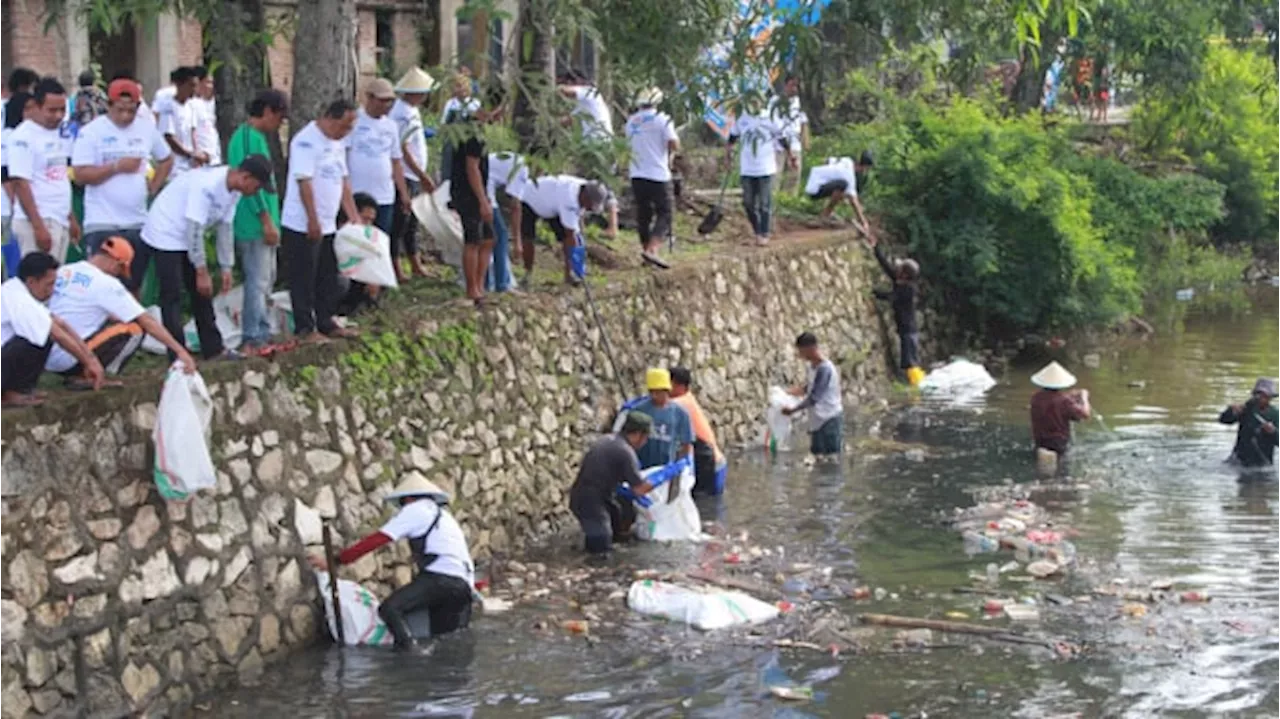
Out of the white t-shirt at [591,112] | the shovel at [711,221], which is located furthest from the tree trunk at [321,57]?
the shovel at [711,221]

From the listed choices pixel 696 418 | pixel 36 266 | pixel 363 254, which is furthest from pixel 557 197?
pixel 36 266

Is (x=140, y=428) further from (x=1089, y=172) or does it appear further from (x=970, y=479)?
(x=1089, y=172)

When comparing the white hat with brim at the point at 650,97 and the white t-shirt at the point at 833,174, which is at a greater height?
the white hat with brim at the point at 650,97

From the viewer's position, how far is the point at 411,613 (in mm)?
12258

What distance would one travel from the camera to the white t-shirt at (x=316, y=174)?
12.9 metres

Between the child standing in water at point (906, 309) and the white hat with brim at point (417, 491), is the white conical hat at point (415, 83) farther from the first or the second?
the child standing in water at point (906, 309)

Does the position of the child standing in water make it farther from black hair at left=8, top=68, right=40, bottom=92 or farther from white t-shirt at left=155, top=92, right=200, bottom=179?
black hair at left=8, top=68, right=40, bottom=92

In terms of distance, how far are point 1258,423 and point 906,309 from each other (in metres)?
7.50

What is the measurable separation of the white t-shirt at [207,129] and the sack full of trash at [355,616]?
17.3 ft

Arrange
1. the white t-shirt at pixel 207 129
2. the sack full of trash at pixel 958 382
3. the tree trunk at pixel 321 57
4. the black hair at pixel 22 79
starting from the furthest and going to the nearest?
the sack full of trash at pixel 958 382, the white t-shirt at pixel 207 129, the tree trunk at pixel 321 57, the black hair at pixel 22 79

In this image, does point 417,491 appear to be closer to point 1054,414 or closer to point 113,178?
point 113,178

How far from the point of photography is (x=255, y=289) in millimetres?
13008


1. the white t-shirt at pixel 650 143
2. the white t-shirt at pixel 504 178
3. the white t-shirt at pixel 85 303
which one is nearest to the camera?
the white t-shirt at pixel 85 303

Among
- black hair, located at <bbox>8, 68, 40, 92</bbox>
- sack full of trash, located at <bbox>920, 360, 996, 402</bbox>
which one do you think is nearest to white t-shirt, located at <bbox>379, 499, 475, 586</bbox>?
black hair, located at <bbox>8, 68, 40, 92</bbox>
